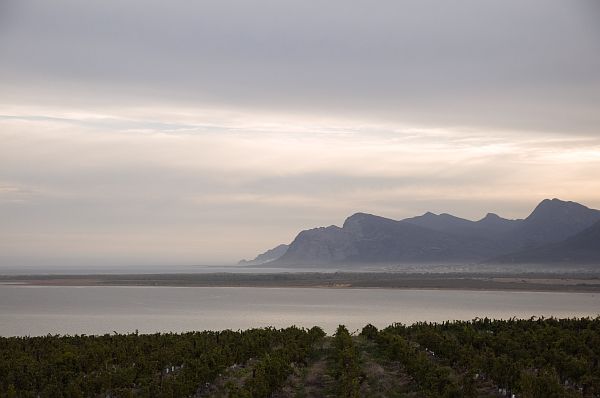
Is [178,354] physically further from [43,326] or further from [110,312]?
[110,312]

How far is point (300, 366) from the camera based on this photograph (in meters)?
32.8

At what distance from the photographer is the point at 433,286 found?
479ft

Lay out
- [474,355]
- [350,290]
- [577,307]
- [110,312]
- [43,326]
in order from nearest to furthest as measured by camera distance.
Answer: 1. [474,355]
2. [43,326]
3. [110,312]
4. [577,307]
5. [350,290]

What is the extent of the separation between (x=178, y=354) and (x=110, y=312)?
182 feet

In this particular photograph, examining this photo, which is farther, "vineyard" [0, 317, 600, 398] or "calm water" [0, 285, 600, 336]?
"calm water" [0, 285, 600, 336]

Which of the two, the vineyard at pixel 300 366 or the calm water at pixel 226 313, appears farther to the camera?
the calm water at pixel 226 313

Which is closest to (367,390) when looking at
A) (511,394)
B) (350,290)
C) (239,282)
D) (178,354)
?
(511,394)

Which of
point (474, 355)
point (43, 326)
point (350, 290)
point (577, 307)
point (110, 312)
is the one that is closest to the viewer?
point (474, 355)

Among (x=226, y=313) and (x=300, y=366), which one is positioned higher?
(x=300, y=366)

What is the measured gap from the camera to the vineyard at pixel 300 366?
24969 millimetres

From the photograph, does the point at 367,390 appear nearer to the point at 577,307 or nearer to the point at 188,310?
the point at 188,310

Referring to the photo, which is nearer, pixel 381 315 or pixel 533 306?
pixel 381 315

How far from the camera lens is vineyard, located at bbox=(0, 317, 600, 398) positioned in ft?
81.9

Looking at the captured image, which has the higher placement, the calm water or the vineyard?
the vineyard
